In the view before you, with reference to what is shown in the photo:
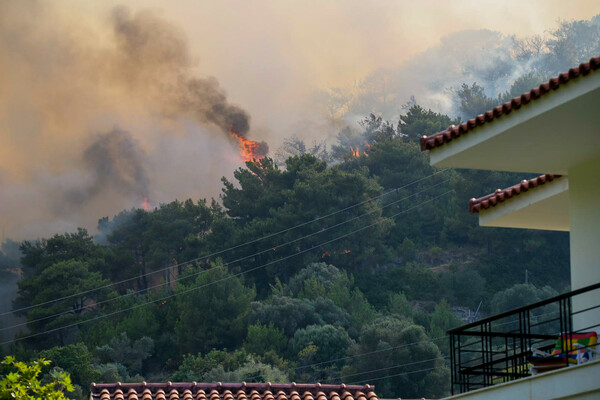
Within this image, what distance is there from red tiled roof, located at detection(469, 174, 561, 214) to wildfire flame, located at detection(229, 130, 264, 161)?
68.7 m

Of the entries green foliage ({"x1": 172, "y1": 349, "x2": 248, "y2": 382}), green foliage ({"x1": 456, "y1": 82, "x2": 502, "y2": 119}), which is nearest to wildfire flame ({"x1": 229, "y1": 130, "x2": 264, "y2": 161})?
green foliage ({"x1": 456, "y1": 82, "x2": 502, "y2": 119})

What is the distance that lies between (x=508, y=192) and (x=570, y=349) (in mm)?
3302

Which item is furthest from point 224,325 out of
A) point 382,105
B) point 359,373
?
point 382,105

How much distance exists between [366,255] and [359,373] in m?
18.1

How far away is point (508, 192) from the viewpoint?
10.6 metres

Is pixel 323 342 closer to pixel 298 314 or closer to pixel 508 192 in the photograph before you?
pixel 298 314

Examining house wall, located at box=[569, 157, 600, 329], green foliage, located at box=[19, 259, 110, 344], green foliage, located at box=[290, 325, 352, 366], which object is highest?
green foliage, located at box=[19, 259, 110, 344]

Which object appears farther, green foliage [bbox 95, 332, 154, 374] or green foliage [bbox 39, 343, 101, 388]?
green foliage [bbox 95, 332, 154, 374]

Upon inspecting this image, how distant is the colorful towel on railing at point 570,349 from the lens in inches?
285

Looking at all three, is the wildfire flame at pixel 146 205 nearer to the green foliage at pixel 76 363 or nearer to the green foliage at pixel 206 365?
the green foliage at pixel 76 363

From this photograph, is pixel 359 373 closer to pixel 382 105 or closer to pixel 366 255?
pixel 366 255

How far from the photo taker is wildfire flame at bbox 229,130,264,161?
79812 millimetres

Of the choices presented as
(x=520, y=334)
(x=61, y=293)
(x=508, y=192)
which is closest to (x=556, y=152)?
(x=508, y=192)

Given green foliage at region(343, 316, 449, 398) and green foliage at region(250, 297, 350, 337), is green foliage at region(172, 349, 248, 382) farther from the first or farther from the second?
green foliage at region(343, 316, 449, 398)
